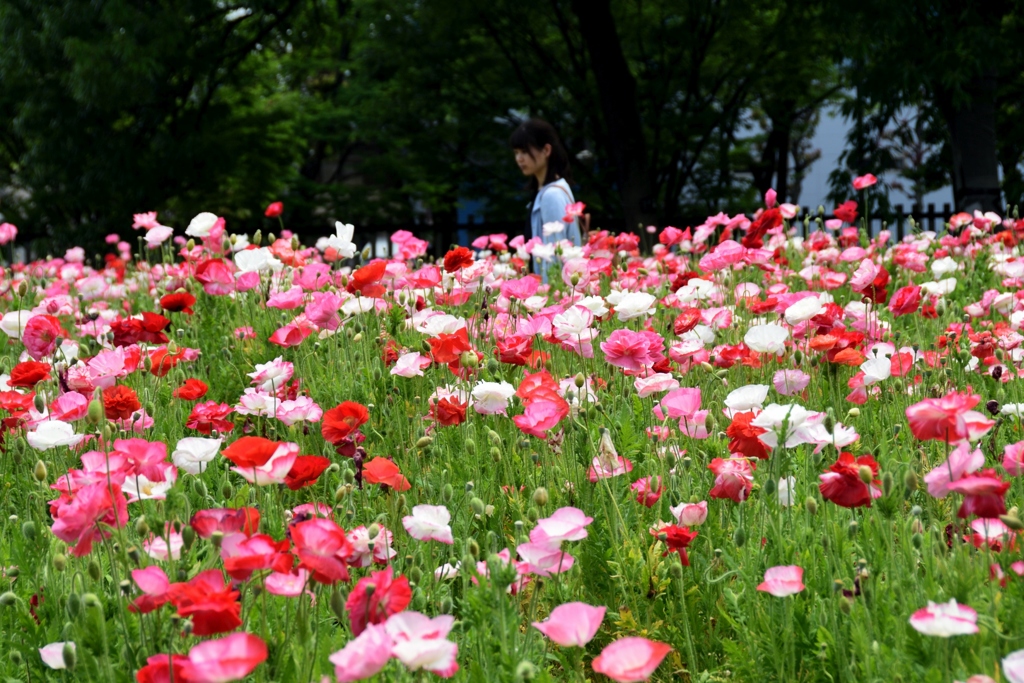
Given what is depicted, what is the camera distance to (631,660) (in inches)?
46.4

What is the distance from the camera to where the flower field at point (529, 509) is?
1457 millimetres

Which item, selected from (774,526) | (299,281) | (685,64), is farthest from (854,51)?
(774,526)

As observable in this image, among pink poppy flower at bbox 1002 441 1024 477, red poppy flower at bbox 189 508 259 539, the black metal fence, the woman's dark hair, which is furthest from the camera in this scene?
the black metal fence

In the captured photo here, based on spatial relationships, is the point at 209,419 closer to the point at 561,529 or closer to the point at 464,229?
the point at 561,529

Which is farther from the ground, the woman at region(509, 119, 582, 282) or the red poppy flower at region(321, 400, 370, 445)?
the woman at region(509, 119, 582, 282)

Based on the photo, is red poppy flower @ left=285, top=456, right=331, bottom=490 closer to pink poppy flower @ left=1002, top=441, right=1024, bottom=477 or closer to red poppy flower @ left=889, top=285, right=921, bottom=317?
pink poppy flower @ left=1002, top=441, right=1024, bottom=477

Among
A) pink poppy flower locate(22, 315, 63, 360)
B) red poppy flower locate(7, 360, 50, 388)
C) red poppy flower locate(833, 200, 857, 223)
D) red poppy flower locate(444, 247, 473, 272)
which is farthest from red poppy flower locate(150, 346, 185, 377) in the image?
red poppy flower locate(833, 200, 857, 223)

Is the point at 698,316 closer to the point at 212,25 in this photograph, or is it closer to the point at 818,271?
the point at 818,271

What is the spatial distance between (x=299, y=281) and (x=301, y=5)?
38.2 feet

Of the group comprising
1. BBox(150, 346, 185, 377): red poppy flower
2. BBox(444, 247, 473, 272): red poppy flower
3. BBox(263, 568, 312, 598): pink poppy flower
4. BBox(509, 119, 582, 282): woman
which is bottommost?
BBox(263, 568, 312, 598): pink poppy flower

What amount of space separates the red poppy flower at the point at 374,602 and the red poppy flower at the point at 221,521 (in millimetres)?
232

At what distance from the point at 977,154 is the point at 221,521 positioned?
10.3 metres

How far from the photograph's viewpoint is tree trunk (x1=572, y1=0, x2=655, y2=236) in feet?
39.6

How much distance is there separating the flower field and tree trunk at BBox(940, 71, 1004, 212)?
728 cm
